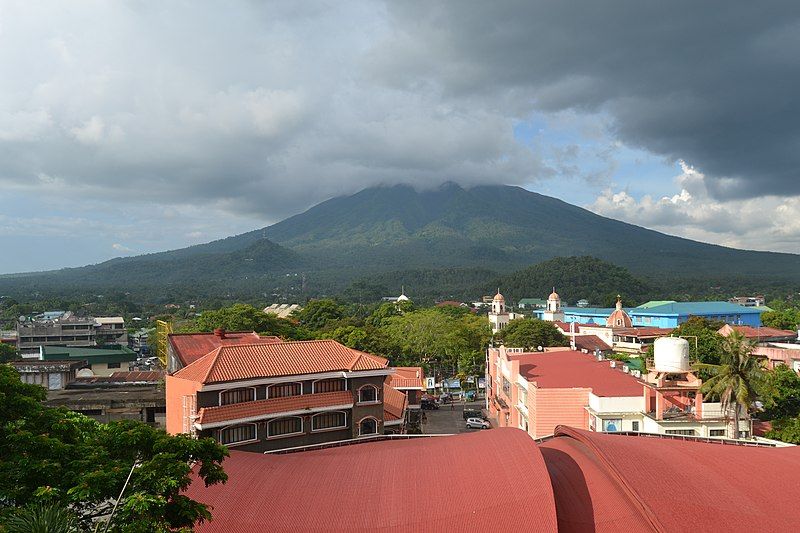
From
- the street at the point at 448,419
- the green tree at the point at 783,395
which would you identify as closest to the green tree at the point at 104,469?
the street at the point at 448,419

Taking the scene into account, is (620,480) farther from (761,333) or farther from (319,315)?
(319,315)

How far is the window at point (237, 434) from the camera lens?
60.8ft

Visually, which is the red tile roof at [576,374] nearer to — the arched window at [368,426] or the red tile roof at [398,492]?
the arched window at [368,426]

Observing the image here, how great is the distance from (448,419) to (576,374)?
11297mm

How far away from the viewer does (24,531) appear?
21.7ft

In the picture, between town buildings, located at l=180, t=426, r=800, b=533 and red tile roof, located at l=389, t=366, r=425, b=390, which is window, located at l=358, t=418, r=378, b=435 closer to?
town buildings, located at l=180, t=426, r=800, b=533

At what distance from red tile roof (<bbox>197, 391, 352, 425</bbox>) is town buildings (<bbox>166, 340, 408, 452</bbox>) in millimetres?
31

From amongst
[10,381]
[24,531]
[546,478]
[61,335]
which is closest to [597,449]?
[546,478]

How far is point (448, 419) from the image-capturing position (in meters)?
34.9

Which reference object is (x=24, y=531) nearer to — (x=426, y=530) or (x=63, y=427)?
(x=63, y=427)

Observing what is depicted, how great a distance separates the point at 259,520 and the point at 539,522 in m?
5.36

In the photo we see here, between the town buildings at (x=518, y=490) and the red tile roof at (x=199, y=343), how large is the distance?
14824mm

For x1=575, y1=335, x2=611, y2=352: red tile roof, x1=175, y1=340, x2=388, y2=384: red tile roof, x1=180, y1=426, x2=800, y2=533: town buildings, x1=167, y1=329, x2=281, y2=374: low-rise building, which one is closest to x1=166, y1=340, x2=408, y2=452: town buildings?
x1=175, y1=340, x2=388, y2=384: red tile roof

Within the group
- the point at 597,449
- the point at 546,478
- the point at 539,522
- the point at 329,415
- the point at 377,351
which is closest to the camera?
the point at 539,522
